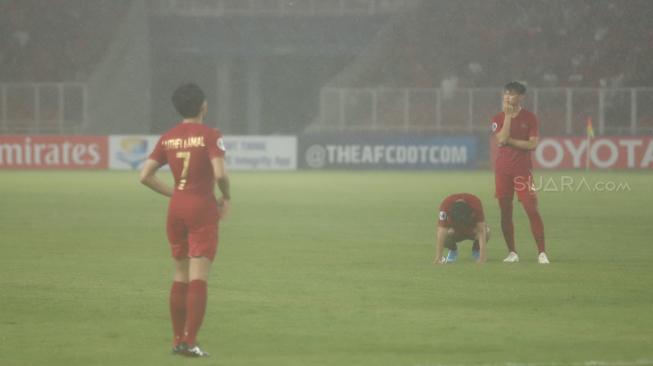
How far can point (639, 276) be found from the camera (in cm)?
1448

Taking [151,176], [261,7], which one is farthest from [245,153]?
[151,176]

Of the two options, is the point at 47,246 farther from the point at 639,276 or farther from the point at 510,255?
the point at 639,276

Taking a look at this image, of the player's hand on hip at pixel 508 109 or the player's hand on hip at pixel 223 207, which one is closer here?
the player's hand on hip at pixel 223 207

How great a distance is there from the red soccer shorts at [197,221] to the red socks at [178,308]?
12.0 inches

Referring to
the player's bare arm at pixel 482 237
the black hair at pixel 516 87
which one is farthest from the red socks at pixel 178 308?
the black hair at pixel 516 87

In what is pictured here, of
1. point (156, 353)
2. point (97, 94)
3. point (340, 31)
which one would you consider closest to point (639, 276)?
point (156, 353)

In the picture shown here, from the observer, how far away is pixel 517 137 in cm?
1570

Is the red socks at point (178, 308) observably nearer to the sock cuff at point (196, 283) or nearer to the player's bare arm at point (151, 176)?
the sock cuff at point (196, 283)

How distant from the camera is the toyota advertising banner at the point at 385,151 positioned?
45781 millimetres

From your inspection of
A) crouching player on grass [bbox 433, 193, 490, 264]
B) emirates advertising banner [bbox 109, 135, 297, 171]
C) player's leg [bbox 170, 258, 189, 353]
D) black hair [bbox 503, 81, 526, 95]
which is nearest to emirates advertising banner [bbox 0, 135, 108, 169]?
emirates advertising banner [bbox 109, 135, 297, 171]

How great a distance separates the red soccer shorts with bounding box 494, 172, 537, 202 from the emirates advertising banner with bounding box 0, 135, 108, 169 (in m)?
31.3

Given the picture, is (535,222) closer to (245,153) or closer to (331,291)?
(331,291)

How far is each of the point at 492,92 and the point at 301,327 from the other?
36540 millimetres

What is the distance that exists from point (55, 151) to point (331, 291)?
34.0 m
